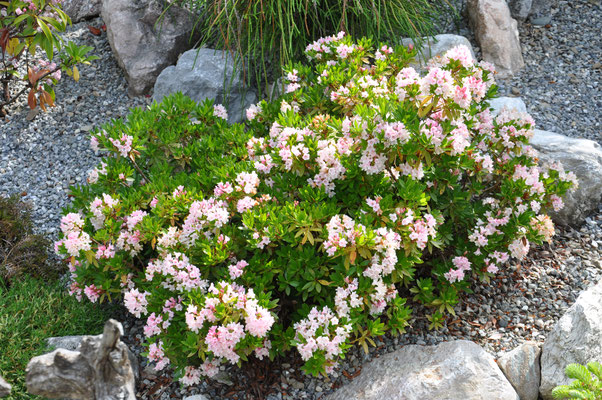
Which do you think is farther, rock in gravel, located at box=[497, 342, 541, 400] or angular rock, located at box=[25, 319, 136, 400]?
rock in gravel, located at box=[497, 342, 541, 400]

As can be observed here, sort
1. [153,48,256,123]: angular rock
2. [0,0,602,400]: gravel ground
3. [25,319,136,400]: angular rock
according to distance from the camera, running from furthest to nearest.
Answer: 1. [153,48,256,123]: angular rock
2. [0,0,602,400]: gravel ground
3. [25,319,136,400]: angular rock

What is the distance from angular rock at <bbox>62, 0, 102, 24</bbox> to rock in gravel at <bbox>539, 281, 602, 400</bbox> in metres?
4.45

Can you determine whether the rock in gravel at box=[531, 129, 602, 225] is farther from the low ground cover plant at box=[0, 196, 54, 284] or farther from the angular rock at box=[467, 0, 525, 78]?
the low ground cover plant at box=[0, 196, 54, 284]

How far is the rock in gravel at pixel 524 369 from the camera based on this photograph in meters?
2.59

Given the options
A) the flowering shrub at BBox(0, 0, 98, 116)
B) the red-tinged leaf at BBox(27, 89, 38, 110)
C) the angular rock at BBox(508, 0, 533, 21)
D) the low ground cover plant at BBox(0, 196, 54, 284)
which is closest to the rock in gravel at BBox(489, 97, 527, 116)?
the angular rock at BBox(508, 0, 533, 21)

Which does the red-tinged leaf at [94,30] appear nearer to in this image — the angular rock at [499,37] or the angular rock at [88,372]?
the angular rock at [499,37]

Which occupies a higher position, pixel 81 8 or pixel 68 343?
pixel 81 8

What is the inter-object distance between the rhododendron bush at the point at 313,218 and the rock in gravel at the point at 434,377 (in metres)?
0.17

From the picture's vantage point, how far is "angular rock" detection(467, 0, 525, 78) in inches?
179

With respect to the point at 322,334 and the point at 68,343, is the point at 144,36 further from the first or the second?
the point at 322,334

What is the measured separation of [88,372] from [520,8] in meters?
4.51

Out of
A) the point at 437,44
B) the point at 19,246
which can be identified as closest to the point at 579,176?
the point at 437,44

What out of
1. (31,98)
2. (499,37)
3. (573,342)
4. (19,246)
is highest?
(31,98)

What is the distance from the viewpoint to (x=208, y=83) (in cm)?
420
